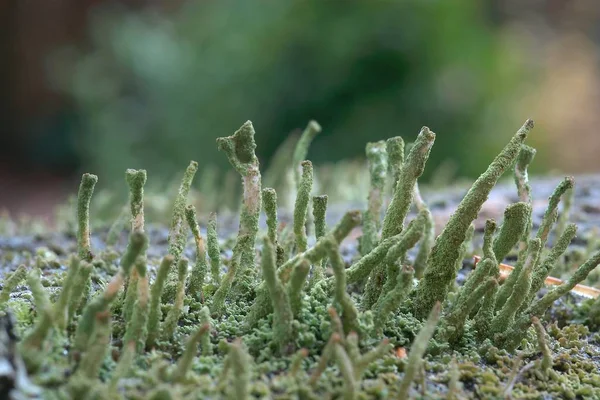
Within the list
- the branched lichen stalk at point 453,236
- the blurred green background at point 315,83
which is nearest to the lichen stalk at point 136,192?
the branched lichen stalk at point 453,236

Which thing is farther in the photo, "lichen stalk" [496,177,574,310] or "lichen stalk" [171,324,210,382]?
"lichen stalk" [496,177,574,310]

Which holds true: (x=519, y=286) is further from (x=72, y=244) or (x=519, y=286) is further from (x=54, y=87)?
(x=54, y=87)

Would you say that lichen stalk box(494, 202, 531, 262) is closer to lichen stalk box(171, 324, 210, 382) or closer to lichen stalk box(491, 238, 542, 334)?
lichen stalk box(491, 238, 542, 334)

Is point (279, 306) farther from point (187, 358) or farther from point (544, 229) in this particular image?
point (544, 229)

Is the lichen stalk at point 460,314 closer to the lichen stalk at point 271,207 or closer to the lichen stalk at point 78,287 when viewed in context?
the lichen stalk at point 271,207

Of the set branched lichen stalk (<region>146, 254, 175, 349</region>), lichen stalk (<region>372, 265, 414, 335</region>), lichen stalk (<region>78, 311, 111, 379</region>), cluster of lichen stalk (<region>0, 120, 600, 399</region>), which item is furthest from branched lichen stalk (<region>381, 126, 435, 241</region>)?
lichen stalk (<region>78, 311, 111, 379</region>)

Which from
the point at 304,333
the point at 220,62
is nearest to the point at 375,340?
the point at 304,333
